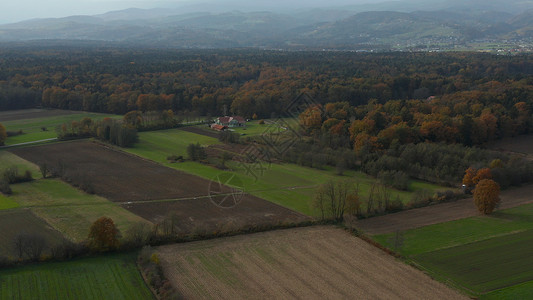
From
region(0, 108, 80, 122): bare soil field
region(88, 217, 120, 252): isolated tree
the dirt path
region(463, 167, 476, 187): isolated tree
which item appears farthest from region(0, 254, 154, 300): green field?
region(0, 108, 80, 122): bare soil field

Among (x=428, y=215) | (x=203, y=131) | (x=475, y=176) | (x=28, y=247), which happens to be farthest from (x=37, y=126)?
(x=475, y=176)

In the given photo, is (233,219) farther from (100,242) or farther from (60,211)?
(60,211)

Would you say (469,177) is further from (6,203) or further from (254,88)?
(254,88)

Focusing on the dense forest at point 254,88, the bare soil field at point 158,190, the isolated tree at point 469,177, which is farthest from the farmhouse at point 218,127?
the isolated tree at point 469,177

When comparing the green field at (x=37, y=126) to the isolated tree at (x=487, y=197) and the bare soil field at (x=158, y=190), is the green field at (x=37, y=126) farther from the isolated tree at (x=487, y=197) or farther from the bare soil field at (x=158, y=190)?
the isolated tree at (x=487, y=197)

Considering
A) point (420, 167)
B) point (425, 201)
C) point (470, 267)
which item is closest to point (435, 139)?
point (420, 167)

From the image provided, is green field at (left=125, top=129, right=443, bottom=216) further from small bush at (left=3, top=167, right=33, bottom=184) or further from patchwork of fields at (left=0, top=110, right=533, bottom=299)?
small bush at (left=3, top=167, right=33, bottom=184)
